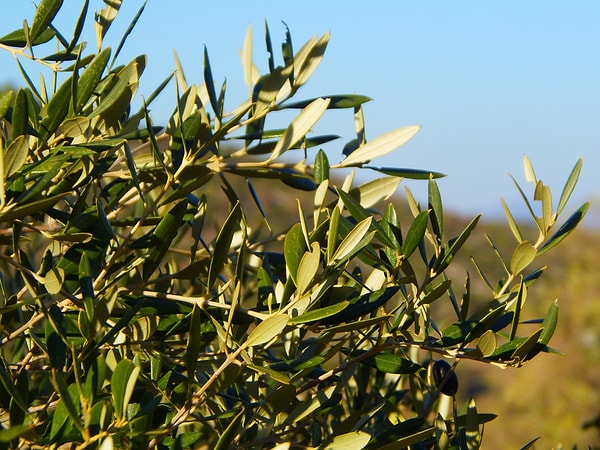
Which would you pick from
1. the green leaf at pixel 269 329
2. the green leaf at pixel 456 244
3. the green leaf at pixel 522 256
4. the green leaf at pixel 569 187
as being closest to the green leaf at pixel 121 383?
the green leaf at pixel 269 329

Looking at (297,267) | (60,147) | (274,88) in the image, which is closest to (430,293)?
(297,267)

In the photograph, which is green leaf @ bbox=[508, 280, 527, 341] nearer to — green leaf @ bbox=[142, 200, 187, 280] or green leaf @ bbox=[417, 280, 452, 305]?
green leaf @ bbox=[417, 280, 452, 305]

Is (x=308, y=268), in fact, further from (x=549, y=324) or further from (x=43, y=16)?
(x=43, y=16)

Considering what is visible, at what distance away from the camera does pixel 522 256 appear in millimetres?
772

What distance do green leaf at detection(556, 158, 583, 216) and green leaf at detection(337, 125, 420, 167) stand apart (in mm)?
191

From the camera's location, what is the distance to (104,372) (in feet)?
1.87

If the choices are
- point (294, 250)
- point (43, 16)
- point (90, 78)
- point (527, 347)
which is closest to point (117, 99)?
point (90, 78)

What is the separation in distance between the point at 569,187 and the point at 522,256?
0.15 m

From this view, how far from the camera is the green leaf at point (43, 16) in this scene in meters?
0.75

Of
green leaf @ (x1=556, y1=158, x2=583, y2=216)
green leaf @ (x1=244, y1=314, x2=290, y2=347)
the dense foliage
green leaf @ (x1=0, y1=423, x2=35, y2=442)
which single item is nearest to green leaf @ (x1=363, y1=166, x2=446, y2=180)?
the dense foliage

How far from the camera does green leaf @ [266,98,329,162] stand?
0.74 m

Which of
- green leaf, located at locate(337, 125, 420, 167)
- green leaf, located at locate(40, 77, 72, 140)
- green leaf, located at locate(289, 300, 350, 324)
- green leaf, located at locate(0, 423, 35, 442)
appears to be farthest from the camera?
green leaf, located at locate(337, 125, 420, 167)

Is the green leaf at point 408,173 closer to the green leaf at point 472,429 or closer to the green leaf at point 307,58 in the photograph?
the green leaf at point 307,58

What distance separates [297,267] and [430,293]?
0.49ft
